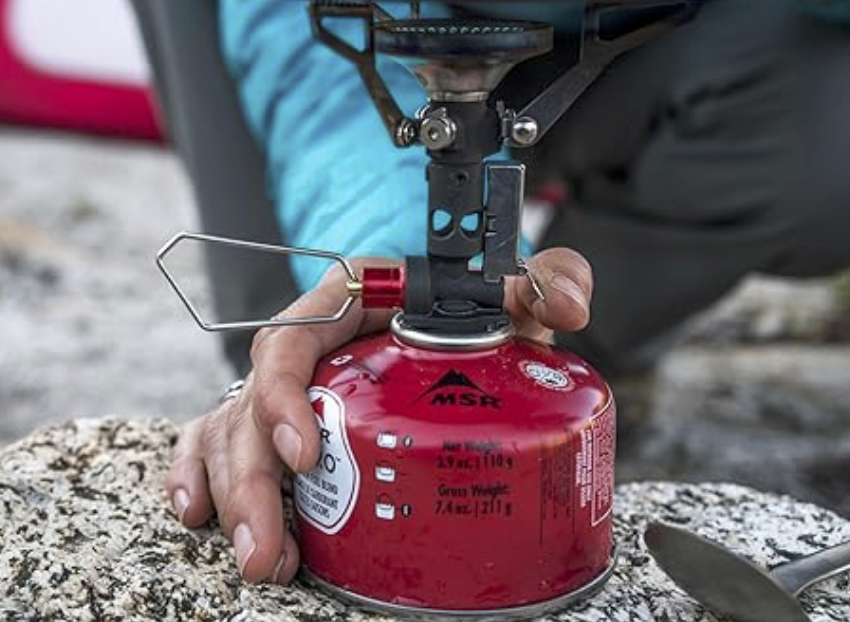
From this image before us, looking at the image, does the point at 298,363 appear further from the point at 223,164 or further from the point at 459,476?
the point at 223,164

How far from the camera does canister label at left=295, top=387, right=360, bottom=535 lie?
976 mm

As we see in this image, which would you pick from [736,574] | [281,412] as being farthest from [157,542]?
[736,574]

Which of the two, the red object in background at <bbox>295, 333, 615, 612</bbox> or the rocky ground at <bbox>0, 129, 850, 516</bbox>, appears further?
the rocky ground at <bbox>0, 129, 850, 516</bbox>

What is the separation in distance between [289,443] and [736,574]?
32 cm

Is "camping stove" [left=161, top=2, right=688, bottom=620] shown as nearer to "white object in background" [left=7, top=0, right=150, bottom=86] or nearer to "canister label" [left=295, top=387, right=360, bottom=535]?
"canister label" [left=295, top=387, right=360, bottom=535]

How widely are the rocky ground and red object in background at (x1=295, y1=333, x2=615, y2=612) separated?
3.41 ft

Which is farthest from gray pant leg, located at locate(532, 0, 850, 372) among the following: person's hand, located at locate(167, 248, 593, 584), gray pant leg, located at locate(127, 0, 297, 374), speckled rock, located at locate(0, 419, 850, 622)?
person's hand, located at locate(167, 248, 593, 584)

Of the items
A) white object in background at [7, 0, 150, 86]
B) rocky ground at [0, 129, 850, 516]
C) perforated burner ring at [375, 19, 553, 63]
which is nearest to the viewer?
perforated burner ring at [375, 19, 553, 63]

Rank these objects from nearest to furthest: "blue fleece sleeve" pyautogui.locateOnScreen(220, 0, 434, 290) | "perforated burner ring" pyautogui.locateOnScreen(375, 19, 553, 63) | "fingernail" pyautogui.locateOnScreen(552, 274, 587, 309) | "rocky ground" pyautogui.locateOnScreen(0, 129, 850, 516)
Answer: "perforated burner ring" pyautogui.locateOnScreen(375, 19, 553, 63)
"fingernail" pyautogui.locateOnScreen(552, 274, 587, 309)
"blue fleece sleeve" pyautogui.locateOnScreen(220, 0, 434, 290)
"rocky ground" pyautogui.locateOnScreen(0, 129, 850, 516)

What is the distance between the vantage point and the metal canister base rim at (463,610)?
0.98 meters

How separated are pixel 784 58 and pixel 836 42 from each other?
7cm

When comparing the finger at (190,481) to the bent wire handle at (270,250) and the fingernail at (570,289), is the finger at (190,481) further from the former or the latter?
the fingernail at (570,289)

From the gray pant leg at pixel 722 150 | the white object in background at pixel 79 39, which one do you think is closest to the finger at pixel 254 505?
the gray pant leg at pixel 722 150

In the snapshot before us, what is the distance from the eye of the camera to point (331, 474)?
0.99 metres
